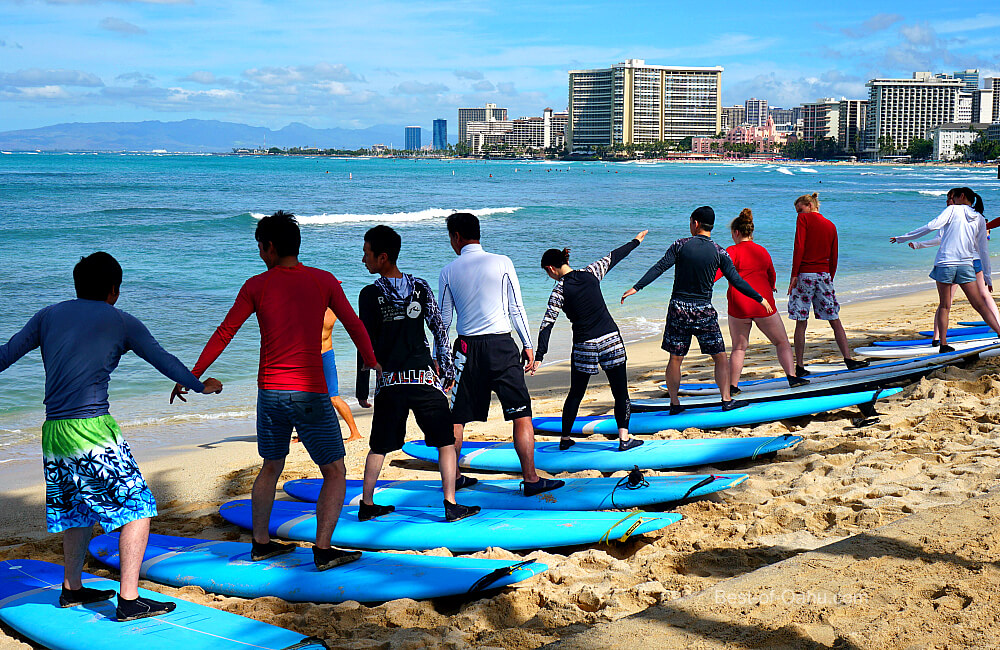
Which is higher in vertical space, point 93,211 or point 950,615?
point 93,211

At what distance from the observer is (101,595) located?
3.59 meters

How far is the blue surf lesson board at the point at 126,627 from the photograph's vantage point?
10.2 ft

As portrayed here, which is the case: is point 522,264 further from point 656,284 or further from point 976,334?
point 976,334

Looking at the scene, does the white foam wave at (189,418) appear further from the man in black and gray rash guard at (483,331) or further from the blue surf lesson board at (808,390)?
the man in black and gray rash guard at (483,331)

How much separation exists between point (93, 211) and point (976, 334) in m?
36.2

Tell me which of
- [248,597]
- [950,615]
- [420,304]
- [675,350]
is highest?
[420,304]

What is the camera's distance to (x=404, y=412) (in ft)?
14.1

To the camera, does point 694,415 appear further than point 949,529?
Yes

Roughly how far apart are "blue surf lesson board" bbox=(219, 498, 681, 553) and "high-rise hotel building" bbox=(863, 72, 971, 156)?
19778cm

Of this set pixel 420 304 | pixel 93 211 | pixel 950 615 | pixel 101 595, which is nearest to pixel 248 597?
pixel 101 595

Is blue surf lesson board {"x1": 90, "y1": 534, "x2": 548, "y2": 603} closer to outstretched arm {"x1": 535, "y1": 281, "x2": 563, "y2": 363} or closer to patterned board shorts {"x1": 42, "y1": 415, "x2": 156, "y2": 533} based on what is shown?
patterned board shorts {"x1": 42, "y1": 415, "x2": 156, "y2": 533}

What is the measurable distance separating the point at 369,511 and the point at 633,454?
1.96m

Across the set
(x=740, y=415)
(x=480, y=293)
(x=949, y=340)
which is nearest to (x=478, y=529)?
(x=480, y=293)

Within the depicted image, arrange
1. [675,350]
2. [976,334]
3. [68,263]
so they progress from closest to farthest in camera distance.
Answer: [675,350] → [976,334] → [68,263]
